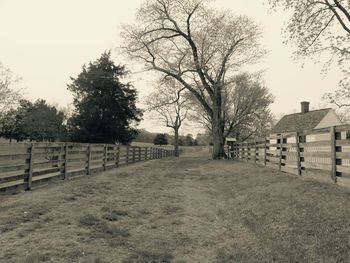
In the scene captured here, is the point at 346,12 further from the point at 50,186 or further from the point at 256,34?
the point at 50,186

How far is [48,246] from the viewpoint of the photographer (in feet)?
15.8

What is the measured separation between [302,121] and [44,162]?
3553cm

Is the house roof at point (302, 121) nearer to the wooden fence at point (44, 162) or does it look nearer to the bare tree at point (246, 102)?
the bare tree at point (246, 102)

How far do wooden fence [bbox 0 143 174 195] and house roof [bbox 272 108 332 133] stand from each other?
26949mm

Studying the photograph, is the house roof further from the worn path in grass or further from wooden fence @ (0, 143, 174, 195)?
the worn path in grass

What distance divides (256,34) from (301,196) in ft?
84.5

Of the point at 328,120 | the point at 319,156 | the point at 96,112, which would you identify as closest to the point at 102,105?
the point at 96,112

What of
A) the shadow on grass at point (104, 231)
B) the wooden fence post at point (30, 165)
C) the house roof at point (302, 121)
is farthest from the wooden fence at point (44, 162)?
the house roof at point (302, 121)

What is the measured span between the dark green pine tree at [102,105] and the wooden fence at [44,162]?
23600 mm

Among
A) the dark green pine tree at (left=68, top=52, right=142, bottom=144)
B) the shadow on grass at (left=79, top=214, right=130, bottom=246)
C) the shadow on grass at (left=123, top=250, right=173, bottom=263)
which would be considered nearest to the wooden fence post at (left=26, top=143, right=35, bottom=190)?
the shadow on grass at (left=79, top=214, right=130, bottom=246)

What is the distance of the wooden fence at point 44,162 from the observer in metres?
8.62

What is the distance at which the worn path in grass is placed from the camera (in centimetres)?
475

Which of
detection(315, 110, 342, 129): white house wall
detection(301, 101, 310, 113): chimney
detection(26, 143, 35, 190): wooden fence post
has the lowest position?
detection(26, 143, 35, 190): wooden fence post

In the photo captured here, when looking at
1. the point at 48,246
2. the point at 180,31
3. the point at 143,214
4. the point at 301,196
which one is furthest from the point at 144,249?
the point at 180,31
